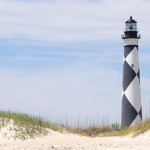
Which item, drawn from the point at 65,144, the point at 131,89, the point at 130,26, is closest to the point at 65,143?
the point at 65,144

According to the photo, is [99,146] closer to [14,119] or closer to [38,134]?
[38,134]

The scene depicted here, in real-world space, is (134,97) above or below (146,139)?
above

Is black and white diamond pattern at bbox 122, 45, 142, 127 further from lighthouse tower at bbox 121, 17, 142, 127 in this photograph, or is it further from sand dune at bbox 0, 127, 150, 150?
sand dune at bbox 0, 127, 150, 150

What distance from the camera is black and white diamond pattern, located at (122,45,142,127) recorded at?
878 inches

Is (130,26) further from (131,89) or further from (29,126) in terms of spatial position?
(29,126)

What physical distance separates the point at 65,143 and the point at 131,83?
929cm

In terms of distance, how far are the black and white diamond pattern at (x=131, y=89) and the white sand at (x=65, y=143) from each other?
461 centimetres

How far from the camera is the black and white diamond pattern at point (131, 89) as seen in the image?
22.3 meters

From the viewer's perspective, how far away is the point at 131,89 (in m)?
22.4

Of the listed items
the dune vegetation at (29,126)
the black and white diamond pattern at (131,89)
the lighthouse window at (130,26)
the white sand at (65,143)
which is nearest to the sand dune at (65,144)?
the white sand at (65,143)

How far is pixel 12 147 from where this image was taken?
1341 cm

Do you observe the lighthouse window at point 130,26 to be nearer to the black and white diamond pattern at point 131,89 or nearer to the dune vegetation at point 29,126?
the black and white diamond pattern at point 131,89

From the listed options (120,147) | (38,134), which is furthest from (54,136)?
(120,147)

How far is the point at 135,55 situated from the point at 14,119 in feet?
29.1
